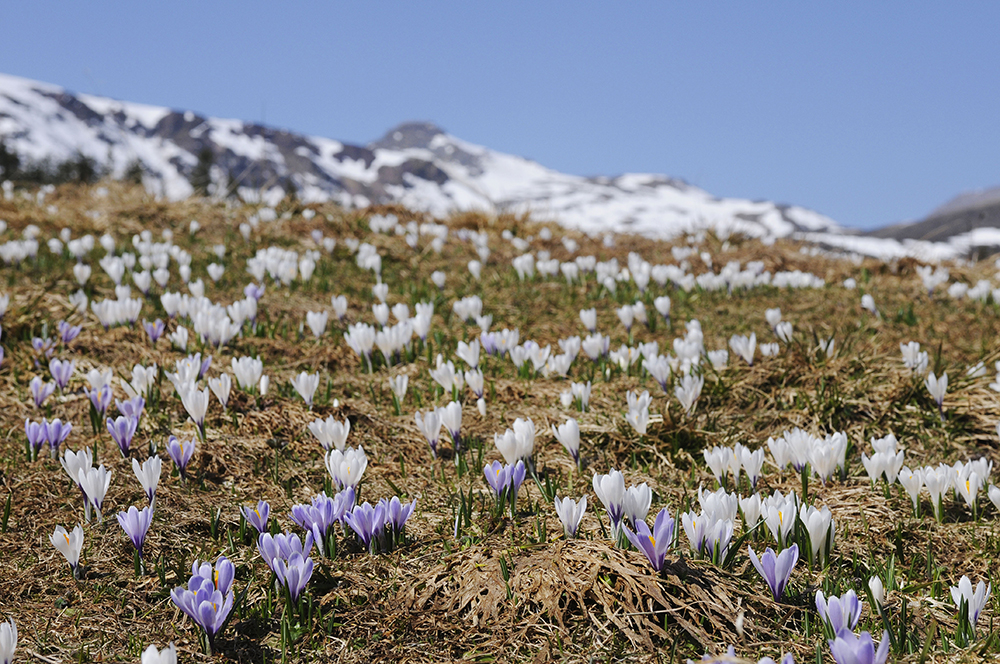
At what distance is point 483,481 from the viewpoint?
322 centimetres

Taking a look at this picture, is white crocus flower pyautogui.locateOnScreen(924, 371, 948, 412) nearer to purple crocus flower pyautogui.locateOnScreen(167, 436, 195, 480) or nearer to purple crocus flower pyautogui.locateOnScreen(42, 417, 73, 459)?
purple crocus flower pyautogui.locateOnScreen(167, 436, 195, 480)

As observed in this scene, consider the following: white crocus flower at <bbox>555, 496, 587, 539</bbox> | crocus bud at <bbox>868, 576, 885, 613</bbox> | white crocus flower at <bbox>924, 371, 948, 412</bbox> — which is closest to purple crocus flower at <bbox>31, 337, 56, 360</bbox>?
white crocus flower at <bbox>555, 496, 587, 539</bbox>

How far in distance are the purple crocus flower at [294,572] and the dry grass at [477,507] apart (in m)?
0.16

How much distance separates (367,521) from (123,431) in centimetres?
138

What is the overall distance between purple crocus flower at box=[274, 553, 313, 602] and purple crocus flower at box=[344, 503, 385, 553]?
0.33 m

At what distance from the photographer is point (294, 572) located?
2141mm

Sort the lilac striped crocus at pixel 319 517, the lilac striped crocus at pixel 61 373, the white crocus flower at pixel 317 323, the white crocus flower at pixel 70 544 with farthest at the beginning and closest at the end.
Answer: the white crocus flower at pixel 317 323 < the lilac striped crocus at pixel 61 373 < the lilac striped crocus at pixel 319 517 < the white crocus flower at pixel 70 544

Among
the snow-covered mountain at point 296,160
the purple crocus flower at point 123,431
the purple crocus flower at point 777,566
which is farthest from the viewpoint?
the snow-covered mountain at point 296,160

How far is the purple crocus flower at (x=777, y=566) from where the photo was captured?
2.12 m

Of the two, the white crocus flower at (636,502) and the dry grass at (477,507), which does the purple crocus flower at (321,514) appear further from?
the white crocus flower at (636,502)

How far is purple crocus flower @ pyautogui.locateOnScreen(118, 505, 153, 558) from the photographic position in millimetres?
2375

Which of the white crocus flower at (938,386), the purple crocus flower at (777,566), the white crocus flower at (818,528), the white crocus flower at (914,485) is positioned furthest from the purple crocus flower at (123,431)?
the white crocus flower at (938,386)

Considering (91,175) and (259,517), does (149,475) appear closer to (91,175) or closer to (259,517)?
(259,517)

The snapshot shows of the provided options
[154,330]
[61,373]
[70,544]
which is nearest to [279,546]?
[70,544]
